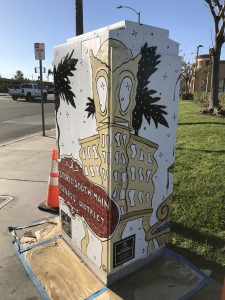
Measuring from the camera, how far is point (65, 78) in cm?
290

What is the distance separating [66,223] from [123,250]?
85 cm

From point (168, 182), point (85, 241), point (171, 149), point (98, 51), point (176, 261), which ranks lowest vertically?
point (176, 261)

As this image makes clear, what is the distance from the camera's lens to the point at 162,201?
306 centimetres

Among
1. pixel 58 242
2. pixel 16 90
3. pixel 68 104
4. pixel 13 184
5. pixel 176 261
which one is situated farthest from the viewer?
pixel 16 90

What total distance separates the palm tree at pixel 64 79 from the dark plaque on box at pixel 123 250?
1366mm

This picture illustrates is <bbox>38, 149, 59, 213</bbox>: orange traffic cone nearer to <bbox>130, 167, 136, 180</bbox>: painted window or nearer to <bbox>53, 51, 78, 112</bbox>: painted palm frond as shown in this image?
<bbox>53, 51, 78, 112</bbox>: painted palm frond

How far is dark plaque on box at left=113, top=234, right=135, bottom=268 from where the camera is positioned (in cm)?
275

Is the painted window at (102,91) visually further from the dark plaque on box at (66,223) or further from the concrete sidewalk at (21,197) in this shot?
the concrete sidewalk at (21,197)

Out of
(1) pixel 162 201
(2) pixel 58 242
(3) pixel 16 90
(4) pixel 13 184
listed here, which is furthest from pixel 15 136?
(3) pixel 16 90

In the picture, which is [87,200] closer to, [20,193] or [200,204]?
[200,204]

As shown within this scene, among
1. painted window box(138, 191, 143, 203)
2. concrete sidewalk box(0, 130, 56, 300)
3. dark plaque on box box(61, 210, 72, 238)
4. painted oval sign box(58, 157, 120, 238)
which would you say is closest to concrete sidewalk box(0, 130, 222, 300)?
concrete sidewalk box(0, 130, 56, 300)

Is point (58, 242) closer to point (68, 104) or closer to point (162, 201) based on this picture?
point (162, 201)

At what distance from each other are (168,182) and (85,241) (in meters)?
1.04

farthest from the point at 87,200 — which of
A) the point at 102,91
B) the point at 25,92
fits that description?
the point at 25,92
